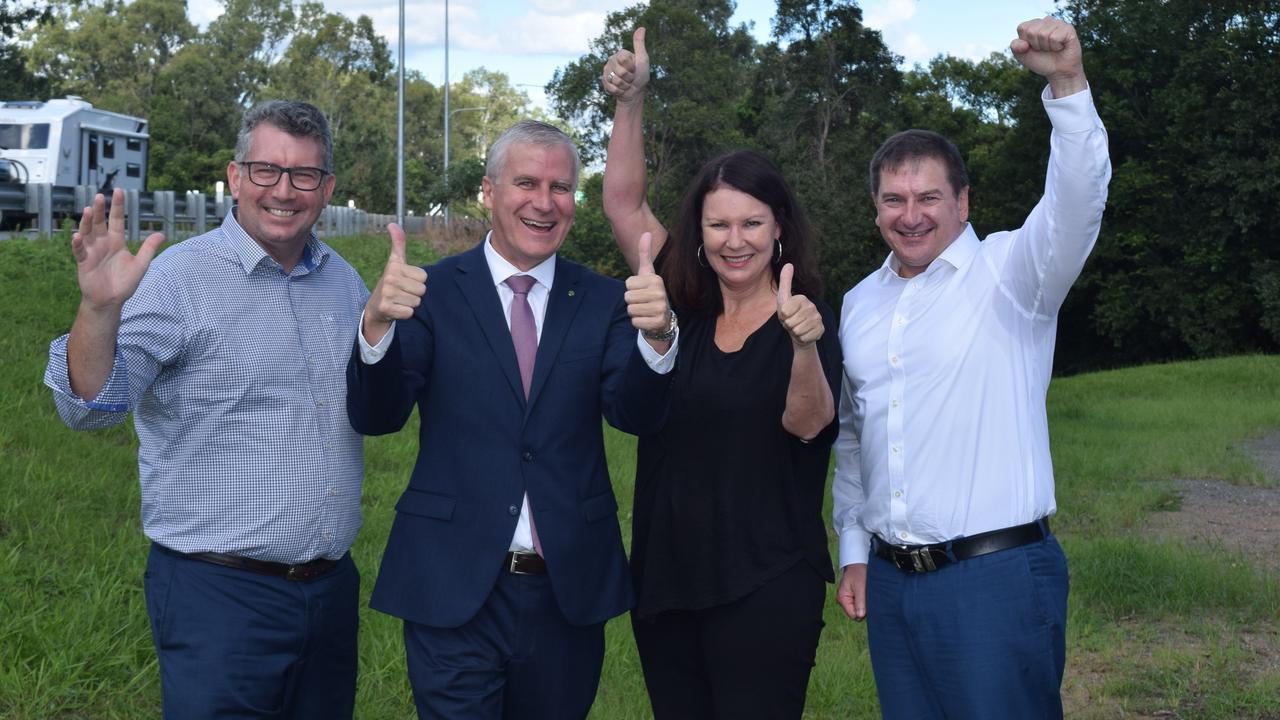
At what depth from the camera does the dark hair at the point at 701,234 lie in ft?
12.5

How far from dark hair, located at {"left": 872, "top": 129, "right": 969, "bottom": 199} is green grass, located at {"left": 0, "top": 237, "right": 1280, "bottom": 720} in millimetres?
2955

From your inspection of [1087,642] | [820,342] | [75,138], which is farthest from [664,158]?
[820,342]

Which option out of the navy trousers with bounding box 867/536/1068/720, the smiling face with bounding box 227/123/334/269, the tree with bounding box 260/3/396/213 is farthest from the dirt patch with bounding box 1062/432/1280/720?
the tree with bounding box 260/3/396/213

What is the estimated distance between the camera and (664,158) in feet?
138

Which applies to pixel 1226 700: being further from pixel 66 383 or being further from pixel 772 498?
pixel 66 383

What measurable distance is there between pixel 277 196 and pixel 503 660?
54.3 inches

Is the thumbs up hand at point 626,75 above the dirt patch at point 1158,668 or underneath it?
above

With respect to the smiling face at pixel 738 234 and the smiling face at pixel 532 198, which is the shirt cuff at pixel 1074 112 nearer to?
the smiling face at pixel 738 234

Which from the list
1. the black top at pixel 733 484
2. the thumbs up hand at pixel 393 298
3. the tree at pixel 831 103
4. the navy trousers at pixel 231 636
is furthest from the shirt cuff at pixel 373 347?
the tree at pixel 831 103

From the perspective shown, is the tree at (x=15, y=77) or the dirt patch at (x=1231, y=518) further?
the tree at (x=15, y=77)

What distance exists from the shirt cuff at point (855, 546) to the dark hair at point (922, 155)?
100 cm

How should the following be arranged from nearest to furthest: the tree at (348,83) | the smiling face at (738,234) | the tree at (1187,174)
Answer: the smiling face at (738,234) → the tree at (1187,174) → the tree at (348,83)

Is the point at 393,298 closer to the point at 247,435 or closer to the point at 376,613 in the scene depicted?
the point at 247,435

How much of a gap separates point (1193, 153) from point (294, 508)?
3165 centimetres
